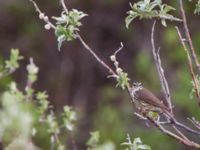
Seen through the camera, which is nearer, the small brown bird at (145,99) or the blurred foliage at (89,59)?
the small brown bird at (145,99)

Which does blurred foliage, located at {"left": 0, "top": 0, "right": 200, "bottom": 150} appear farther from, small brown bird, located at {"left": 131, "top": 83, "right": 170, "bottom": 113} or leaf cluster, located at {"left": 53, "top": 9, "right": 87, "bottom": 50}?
leaf cluster, located at {"left": 53, "top": 9, "right": 87, "bottom": 50}

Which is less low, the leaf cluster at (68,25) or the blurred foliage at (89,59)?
the blurred foliage at (89,59)

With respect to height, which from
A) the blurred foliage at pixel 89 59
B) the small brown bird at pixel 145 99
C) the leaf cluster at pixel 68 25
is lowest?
the small brown bird at pixel 145 99

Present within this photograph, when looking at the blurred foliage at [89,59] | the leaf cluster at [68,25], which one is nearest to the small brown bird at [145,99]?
the leaf cluster at [68,25]

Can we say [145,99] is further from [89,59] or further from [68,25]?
[89,59]

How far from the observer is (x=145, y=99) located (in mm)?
2754

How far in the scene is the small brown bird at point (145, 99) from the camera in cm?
261

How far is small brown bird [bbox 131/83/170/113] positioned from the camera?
261cm

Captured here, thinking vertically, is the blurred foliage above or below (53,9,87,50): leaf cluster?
above

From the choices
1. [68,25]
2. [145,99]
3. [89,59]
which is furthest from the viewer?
[89,59]

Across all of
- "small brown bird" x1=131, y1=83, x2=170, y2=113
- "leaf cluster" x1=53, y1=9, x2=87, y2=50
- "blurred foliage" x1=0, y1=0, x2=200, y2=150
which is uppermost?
"blurred foliage" x1=0, y1=0, x2=200, y2=150

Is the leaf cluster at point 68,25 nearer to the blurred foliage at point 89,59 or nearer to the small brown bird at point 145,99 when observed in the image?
the small brown bird at point 145,99

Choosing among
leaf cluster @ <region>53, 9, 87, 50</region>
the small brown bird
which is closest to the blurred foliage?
the small brown bird

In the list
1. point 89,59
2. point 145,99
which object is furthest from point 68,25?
point 89,59
